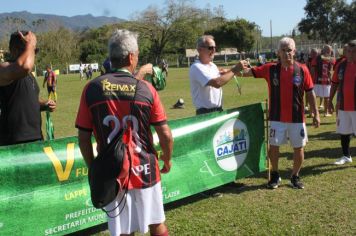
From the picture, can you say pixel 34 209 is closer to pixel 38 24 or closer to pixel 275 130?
pixel 275 130

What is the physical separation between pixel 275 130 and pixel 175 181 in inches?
69.3

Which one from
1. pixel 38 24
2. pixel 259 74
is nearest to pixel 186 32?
pixel 38 24

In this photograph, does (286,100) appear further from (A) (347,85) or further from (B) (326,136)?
(B) (326,136)

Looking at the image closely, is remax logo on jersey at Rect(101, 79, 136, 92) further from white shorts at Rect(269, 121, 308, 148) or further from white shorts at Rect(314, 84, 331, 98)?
white shorts at Rect(314, 84, 331, 98)

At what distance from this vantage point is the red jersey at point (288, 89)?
20.8 ft

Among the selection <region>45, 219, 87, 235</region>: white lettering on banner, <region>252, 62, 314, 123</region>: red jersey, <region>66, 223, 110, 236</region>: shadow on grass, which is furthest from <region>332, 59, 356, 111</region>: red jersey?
<region>45, 219, 87, 235</region>: white lettering on banner

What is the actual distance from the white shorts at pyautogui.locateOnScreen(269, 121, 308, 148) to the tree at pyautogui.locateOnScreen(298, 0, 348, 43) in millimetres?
73341

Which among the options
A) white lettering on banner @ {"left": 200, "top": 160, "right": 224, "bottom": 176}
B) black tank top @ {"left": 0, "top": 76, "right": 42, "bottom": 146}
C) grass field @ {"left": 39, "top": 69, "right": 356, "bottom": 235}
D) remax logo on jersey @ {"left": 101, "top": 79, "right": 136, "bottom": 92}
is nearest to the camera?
remax logo on jersey @ {"left": 101, "top": 79, "right": 136, "bottom": 92}

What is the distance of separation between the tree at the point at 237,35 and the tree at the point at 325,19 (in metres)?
9.12

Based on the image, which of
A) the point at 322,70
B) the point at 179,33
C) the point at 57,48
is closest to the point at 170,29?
the point at 179,33

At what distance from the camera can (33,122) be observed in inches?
186

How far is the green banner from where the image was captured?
431 centimetres

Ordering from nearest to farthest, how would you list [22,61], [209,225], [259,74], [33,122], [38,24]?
[22,61] → [33,122] → [209,225] → [259,74] → [38,24]

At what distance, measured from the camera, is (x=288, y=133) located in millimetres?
6520
